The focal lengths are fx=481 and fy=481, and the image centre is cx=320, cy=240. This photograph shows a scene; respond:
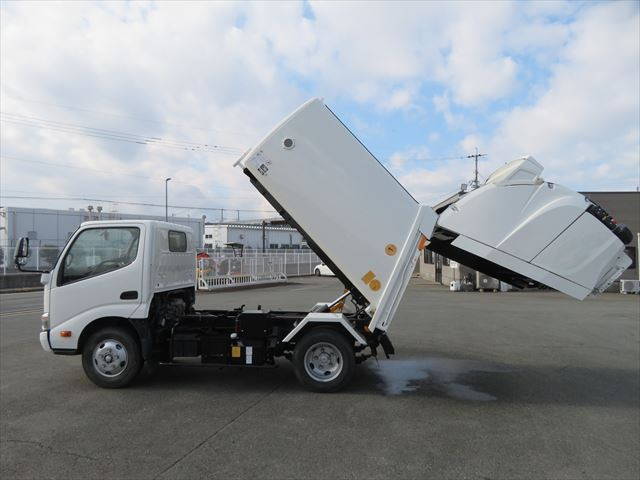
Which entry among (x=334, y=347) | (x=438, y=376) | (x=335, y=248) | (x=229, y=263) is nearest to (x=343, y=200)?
(x=335, y=248)

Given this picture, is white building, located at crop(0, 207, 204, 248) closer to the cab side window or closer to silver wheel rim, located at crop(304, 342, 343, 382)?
the cab side window

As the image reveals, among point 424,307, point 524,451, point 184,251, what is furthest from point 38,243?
point 524,451

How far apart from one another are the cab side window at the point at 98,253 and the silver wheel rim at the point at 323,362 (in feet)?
8.81

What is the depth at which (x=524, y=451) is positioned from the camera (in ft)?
14.9

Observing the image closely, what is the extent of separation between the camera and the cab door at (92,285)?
6.31 m

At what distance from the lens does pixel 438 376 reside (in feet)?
24.0

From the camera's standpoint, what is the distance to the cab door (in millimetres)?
6309

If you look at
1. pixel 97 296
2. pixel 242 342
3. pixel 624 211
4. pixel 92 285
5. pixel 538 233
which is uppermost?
pixel 624 211

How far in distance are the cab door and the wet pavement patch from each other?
368cm

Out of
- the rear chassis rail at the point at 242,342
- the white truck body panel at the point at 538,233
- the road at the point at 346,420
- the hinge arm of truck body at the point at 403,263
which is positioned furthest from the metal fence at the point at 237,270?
the white truck body panel at the point at 538,233

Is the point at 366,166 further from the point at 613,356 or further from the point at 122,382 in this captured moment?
the point at 613,356

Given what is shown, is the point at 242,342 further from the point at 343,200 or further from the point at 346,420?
the point at 343,200

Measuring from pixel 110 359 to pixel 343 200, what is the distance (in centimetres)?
369

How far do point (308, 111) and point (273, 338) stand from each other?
3089 mm
